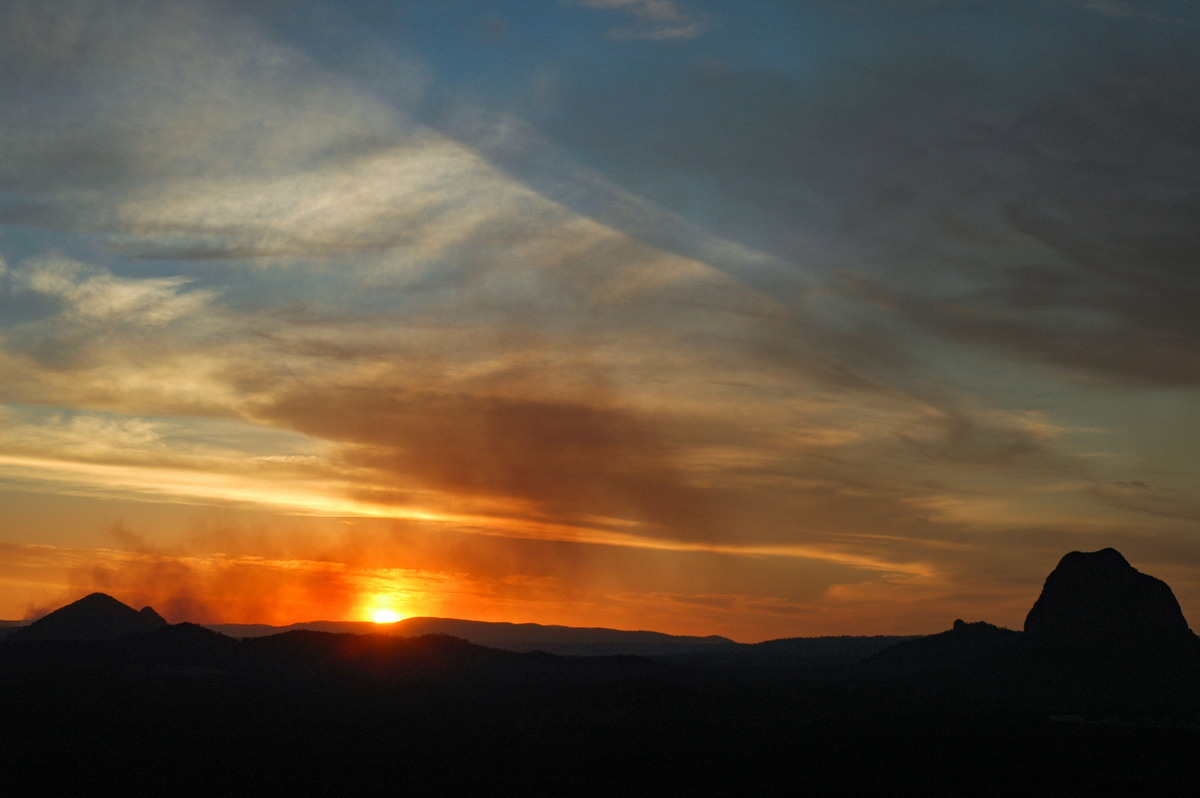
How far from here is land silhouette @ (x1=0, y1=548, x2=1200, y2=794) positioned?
308 feet

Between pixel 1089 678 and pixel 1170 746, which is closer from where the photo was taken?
pixel 1170 746

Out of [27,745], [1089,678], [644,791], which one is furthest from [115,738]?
[1089,678]

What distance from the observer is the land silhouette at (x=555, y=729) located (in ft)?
308

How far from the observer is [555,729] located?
422 feet

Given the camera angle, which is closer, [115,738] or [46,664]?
[115,738]

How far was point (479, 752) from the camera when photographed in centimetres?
10719

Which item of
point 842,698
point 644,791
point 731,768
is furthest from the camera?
point 842,698

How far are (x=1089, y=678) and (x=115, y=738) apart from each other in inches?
6443

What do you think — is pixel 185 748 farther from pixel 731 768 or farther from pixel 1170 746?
pixel 1170 746

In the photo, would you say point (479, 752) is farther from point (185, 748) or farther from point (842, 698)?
point (842, 698)

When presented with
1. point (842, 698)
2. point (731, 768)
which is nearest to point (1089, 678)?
point (842, 698)

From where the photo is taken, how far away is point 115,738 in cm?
11112

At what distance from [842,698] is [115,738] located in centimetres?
11713

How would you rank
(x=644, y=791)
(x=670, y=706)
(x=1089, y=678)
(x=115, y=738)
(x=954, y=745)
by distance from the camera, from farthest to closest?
(x=1089, y=678), (x=670, y=706), (x=954, y=745), (x=115, y=738), (x=644, y=791)
